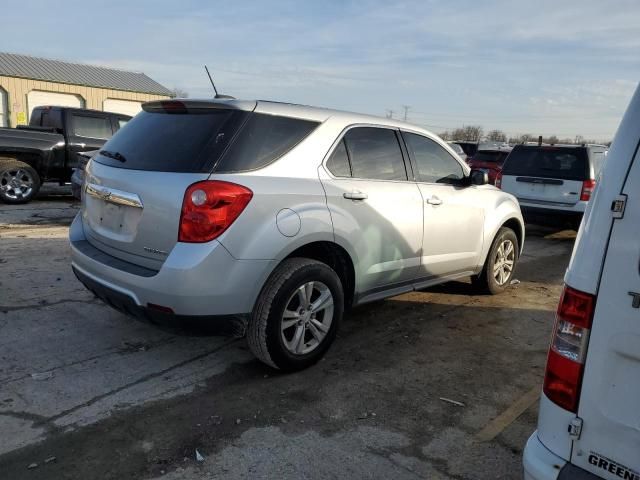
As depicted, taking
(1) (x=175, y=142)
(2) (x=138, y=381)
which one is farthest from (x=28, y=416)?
(1) (x=175, y=142)

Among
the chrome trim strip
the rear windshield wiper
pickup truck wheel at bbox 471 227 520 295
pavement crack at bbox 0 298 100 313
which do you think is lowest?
pavement crack at bbox 0 298 100 313

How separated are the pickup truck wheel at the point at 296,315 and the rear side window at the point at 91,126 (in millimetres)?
9249

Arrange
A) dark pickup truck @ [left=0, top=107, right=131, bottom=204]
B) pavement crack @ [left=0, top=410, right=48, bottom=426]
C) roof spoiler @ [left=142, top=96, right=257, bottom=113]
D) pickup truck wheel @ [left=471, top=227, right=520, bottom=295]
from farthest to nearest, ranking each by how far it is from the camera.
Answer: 1. dark pickup truck @ [left=0, top=107, right=131, bottom=204]
2. pickup truck wheel @ [left=471, top=227, right=520, bottom=295]
3. roof spoiler @ [left=142, top=96, right=257, bottom=113]
4. pavement crack @ [left=0, top=410, right=48, bottom=426]

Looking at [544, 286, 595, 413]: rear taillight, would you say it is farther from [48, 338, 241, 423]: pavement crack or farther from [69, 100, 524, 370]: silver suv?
[48, 338, 241, 423]: pavement crack

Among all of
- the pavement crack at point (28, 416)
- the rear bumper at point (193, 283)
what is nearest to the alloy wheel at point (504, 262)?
the rear bumper at point (193, 283)

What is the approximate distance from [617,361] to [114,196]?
299cm

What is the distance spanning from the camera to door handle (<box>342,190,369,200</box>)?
3775 mm

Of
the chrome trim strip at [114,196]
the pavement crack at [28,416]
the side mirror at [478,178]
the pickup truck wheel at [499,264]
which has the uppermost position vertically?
the side mirror at [478,178]

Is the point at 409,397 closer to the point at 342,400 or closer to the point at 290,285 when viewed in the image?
the point at 342,400

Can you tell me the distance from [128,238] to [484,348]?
2915 mm

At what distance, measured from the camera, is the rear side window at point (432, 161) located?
15.1 feet

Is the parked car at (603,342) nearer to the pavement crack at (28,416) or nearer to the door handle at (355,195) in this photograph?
the door handle at (355,195)

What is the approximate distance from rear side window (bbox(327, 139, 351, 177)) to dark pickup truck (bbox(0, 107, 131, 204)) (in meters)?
8.49

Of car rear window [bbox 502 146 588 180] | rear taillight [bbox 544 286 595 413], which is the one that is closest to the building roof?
car rear window [bbox 502 146 588 180]
